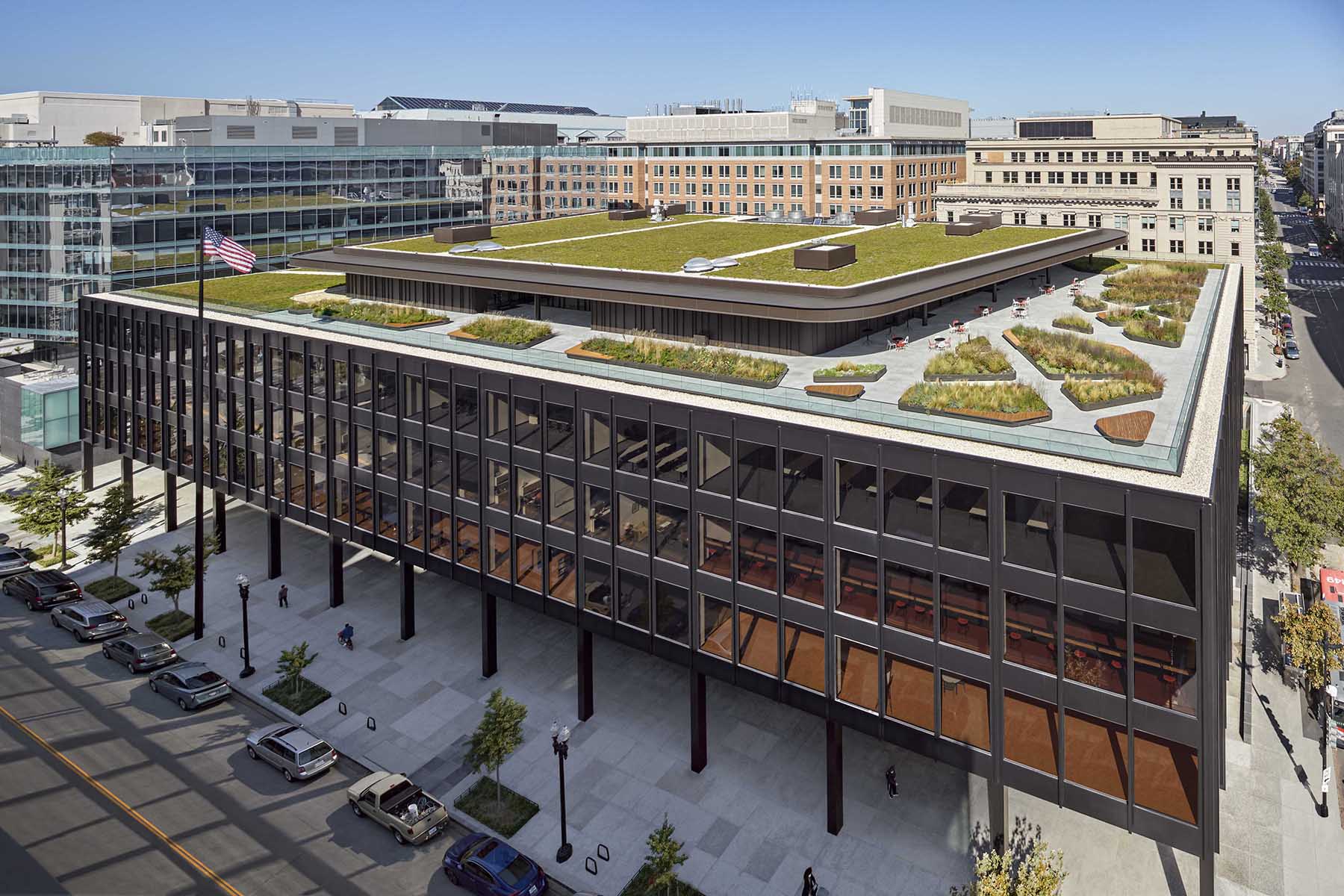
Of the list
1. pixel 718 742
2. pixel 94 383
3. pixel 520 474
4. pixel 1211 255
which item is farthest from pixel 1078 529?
pixel 1211 255

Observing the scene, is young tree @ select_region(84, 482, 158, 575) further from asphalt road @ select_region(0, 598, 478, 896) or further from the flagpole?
asphalt road @ select_region(0, 598, 478, 896)

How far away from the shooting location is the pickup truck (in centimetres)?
2867

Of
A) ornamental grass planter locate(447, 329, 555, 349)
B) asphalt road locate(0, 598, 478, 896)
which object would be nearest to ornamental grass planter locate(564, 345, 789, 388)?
ornamental grass planter locate(447, 329, 555, 349)

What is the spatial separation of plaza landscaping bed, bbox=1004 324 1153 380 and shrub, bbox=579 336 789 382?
33.3 feet

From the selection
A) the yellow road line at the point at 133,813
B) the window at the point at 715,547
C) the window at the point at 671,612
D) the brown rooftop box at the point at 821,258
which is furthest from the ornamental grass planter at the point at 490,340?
the yellow road line at the point at 133,813

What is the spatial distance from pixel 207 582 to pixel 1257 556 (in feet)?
184

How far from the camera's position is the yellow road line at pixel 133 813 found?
87.8 feet

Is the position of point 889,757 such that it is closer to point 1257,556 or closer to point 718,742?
point 718,742

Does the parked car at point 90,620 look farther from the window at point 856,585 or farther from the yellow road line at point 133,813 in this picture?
the window at point 856,585

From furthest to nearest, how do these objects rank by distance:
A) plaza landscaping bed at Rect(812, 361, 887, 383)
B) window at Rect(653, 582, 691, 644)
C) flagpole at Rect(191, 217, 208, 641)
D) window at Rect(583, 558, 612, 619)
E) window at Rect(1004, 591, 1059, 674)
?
flagpole at Rect(191, 217, 208, 641), window at Rect(583, 558, 612, 619), plaza landscaping bed at Rect(812, 361, 887, 383), window at Rect(653, 582, 691, 644), window at Rect(1004, 591, 1059, 674)

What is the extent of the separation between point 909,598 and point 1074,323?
22.2m

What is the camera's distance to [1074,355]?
34781 mm

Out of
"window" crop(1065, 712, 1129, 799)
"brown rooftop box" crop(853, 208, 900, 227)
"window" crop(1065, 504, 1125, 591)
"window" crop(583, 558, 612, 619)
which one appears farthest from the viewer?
"brown rooftop box" crop(853, 208, 900, 227)

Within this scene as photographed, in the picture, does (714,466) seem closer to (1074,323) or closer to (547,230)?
(1074,323)
